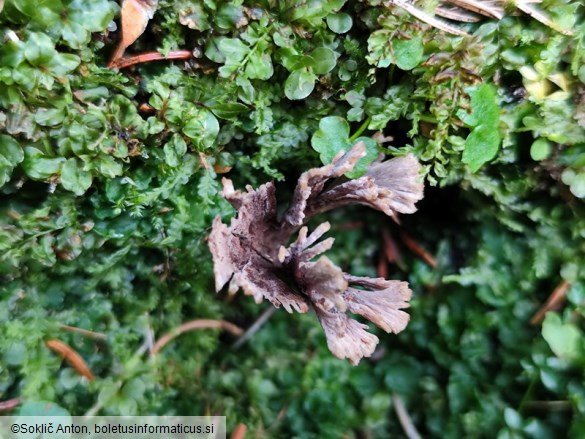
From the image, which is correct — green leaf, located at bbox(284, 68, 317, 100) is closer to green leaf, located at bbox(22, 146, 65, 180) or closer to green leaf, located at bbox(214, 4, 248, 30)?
green leaf, located at bbox(214, 4, 248, 30)

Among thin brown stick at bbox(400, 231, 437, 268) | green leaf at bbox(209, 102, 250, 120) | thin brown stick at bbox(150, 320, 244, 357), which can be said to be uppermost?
green leaf at bbox(209, 102, 250, 120)

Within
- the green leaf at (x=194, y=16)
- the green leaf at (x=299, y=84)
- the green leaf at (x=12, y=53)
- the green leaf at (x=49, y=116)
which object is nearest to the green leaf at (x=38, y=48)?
the green leaf at (x=12, y=53)

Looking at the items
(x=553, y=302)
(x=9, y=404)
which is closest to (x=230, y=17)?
(x=9, y=404)

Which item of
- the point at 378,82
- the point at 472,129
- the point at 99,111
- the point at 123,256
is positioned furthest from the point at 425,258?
the point at 99,111

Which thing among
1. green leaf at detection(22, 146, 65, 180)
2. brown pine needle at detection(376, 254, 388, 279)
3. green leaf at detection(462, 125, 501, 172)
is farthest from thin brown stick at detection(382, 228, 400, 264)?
green leaf at detection(22, 146, 65, 180)

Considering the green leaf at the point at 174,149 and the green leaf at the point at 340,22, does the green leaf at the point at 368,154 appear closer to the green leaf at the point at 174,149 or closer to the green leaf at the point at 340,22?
the green leaf at the point at 340,22

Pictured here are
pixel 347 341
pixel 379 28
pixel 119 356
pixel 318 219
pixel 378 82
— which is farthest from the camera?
pixel 318 219

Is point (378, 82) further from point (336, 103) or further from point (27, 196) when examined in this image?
point (27, 196)
